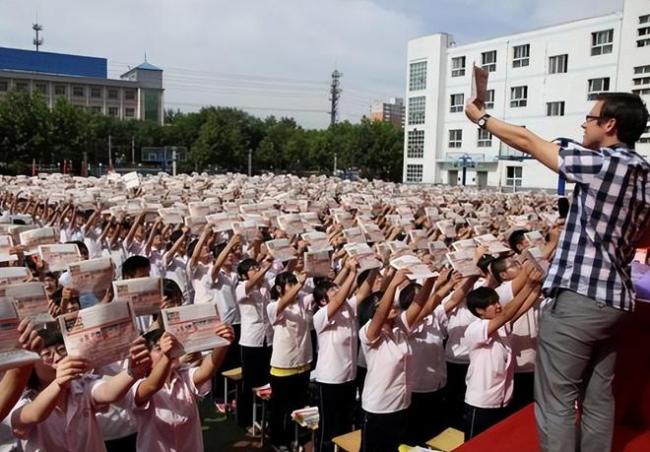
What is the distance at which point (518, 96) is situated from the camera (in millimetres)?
38969

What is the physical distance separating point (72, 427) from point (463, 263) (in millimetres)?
3014

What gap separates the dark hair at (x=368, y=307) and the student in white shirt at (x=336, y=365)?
111 mm

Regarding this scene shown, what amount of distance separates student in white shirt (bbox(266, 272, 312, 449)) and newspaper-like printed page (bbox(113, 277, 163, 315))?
67.7 inches

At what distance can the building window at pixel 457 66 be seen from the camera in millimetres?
42281

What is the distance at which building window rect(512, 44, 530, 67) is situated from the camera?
38312mm

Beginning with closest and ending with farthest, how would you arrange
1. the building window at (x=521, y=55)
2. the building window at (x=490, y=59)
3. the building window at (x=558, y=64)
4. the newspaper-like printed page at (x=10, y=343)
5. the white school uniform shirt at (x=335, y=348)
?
1. the newspaper-like printed page at (x=10, y=343)
2. the white school uniform shirt at (x=335, y=348)
3. the building window at (x=558, y=64)
4. the building window at (x=521, y=55)
5. the building window at (x=490, y=59)

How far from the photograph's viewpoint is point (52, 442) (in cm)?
301

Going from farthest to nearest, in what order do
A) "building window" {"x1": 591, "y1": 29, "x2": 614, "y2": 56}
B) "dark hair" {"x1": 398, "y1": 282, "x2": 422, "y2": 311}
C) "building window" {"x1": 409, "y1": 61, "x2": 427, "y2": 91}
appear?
"building window" {"x1": 409, "y1": 61, "x2": 427, "y2": 91}, "building window" {"x1": 591, "y1": 29, "x2": 614, "y2": 56}, "dark hair" {"x1": 398, "y1": 282, "x2": 422, "y2": 311}

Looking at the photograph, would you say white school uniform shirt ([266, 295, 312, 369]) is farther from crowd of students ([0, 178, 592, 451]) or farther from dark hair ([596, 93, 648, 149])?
dark hair ([596, 93, 648, 149])

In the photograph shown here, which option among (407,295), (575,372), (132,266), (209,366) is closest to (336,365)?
(407,295)

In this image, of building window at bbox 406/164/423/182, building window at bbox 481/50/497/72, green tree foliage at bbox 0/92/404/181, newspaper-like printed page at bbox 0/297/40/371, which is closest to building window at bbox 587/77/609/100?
building window at bbox 481/50/497/72

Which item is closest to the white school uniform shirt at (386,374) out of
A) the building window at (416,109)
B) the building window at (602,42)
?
the building window at (602,42)

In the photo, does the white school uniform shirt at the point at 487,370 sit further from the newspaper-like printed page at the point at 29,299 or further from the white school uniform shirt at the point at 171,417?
the newspaper-like printed page at the point at 29,299

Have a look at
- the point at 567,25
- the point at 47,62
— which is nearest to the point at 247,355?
the point at 567,25
